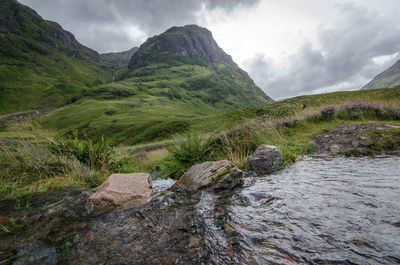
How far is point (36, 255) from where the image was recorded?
250 cm

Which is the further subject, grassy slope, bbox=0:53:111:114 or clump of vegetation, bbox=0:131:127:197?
grassy slope, bbox=0:53:111:114

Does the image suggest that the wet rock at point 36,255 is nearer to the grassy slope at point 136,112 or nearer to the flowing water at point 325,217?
the flowing water at point 325,217

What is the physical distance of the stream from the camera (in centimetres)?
220

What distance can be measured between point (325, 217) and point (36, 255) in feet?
13.5

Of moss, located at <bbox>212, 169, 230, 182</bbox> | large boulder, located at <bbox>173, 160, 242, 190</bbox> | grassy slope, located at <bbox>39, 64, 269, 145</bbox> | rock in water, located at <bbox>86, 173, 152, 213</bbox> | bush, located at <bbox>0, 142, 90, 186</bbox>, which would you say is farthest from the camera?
grassy slope, located at <bbox>39, 64, 269, 145</bbox>

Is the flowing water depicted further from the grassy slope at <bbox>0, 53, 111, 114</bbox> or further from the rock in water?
the grassy slope at <bbox>0, 53, 111, 114</bbox>

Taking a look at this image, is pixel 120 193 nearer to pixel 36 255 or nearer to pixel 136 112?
pixel 36 255

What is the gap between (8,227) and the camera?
3.27 metres

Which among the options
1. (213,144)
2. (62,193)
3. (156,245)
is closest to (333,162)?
(213,144)

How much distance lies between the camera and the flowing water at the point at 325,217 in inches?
83.0

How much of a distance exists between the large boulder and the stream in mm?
586

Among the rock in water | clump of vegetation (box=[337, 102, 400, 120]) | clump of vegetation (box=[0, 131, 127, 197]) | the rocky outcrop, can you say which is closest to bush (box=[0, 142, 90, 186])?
clump of vegetation (box=[0, 131, 127, 197])

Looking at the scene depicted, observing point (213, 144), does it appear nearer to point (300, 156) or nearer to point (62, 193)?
point (300, 156)

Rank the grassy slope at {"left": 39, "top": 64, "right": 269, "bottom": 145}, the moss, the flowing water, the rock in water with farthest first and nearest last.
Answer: the grassy slope at {"left": 39, "top": 64, "right": 269, "bottom": 145} < the moss < the rock in water < the flowing water
